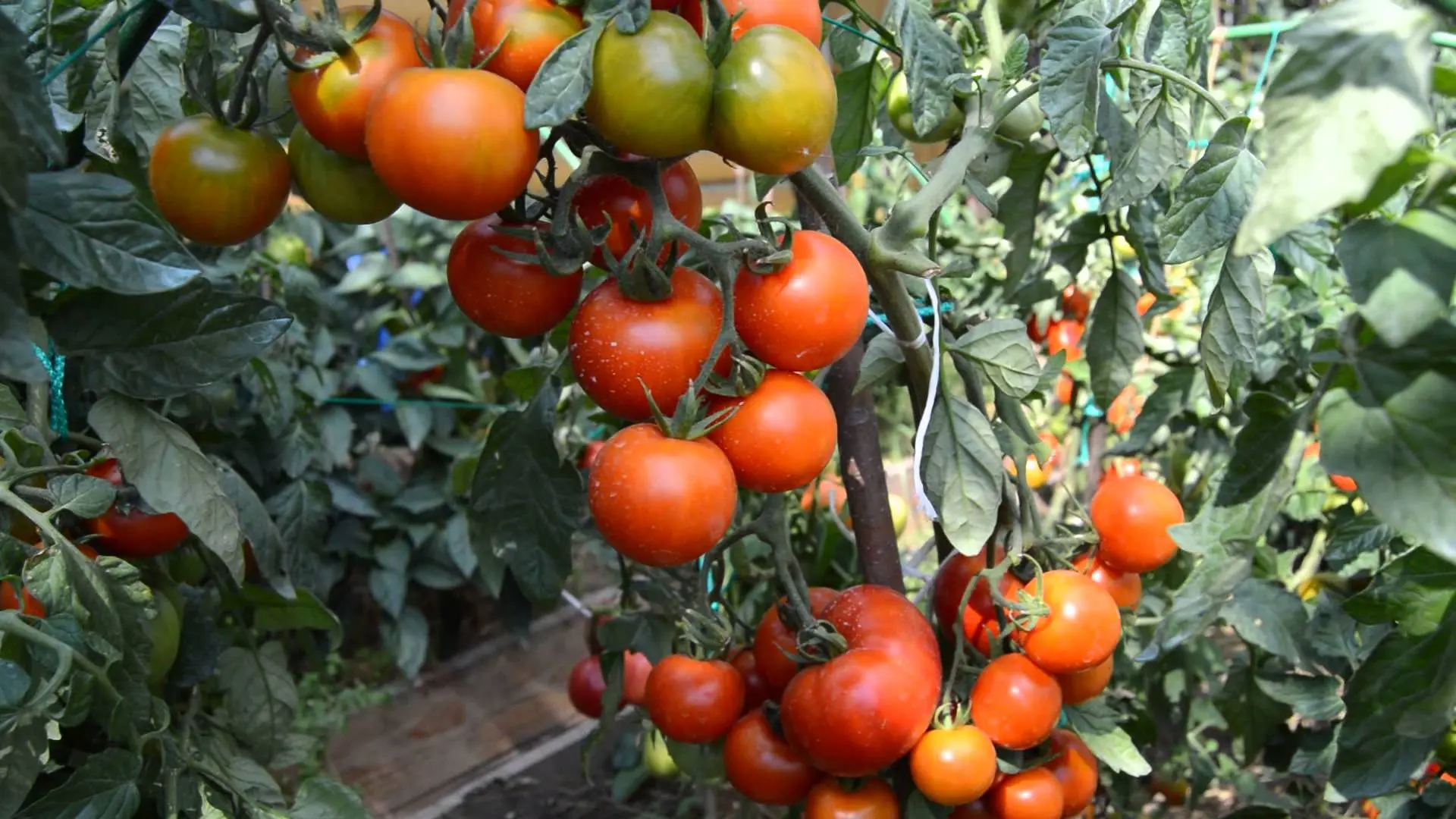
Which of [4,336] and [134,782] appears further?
[134,782]

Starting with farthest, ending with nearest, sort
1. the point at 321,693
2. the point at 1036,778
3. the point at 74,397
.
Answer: the point at 321,693 < the point at 74,397 < the point at 1036,778

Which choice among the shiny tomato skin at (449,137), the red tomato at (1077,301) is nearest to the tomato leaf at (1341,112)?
the shiny tomato skin at (449,137)

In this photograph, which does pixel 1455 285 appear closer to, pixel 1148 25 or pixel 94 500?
pixel 1148 25

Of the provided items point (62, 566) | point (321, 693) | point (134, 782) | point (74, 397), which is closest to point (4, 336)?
point (62, 566)

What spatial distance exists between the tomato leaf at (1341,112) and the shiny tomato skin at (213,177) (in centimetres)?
51

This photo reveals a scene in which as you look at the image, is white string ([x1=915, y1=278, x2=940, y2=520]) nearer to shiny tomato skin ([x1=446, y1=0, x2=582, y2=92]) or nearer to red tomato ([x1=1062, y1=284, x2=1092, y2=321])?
shiny tomato skin ([x1=446, y1=0, x2=582, y2=92])

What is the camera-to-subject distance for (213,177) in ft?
1.93

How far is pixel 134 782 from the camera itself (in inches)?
28.4

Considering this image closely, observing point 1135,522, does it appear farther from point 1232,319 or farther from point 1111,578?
point 1232,319

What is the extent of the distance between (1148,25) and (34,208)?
76 cm

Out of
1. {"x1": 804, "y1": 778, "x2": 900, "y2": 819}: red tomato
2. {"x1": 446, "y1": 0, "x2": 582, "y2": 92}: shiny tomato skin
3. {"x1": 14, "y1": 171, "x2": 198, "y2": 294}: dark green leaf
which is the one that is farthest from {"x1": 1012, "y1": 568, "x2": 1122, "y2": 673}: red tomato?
{"x1": 14, "y1": 171, "x2": 198, "y2": 294}: dark green leaf

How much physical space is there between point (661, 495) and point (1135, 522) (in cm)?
46

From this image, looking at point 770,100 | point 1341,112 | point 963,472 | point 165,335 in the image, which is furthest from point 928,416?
point 165,335

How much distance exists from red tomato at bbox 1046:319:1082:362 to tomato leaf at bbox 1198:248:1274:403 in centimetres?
103
